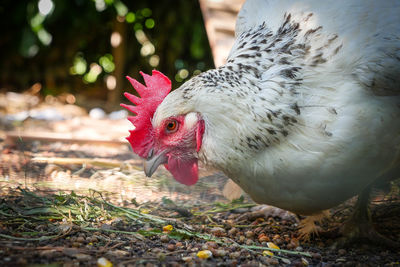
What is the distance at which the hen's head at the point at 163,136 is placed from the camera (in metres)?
2.01

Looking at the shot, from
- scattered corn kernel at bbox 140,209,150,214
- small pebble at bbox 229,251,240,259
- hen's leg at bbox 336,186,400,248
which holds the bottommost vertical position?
scattered corn kernel at bbox 140,209,150,214

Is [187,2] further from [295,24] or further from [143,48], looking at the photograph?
[295,24]

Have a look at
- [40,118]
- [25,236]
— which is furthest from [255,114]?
[40,118]

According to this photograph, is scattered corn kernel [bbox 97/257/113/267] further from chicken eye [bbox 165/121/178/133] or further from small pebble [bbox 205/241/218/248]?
chicken eye [bbox 165/121/178/133]

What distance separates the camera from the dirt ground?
1.75m

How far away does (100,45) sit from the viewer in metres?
8.45

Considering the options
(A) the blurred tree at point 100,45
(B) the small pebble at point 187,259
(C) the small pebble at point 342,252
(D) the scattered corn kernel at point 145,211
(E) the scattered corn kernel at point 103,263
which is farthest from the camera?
(A) the blurred tree at point 100,45

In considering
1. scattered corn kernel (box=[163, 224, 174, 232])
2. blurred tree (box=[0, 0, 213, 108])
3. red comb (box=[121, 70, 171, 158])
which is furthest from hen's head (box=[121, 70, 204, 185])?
blurred tree (box=[0, 0, 213, 108])

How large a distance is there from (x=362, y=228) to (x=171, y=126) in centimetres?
125

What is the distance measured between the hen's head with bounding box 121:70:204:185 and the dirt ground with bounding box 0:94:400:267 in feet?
1.16

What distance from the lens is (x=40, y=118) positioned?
567 cm

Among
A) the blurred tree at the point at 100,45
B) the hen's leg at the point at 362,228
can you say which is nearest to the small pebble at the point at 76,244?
the hen's leg at the point at 362,228

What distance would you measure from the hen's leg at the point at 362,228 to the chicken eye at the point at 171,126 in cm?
114

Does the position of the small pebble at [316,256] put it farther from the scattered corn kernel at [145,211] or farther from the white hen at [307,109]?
the scattered corn kernel at [145,211]
